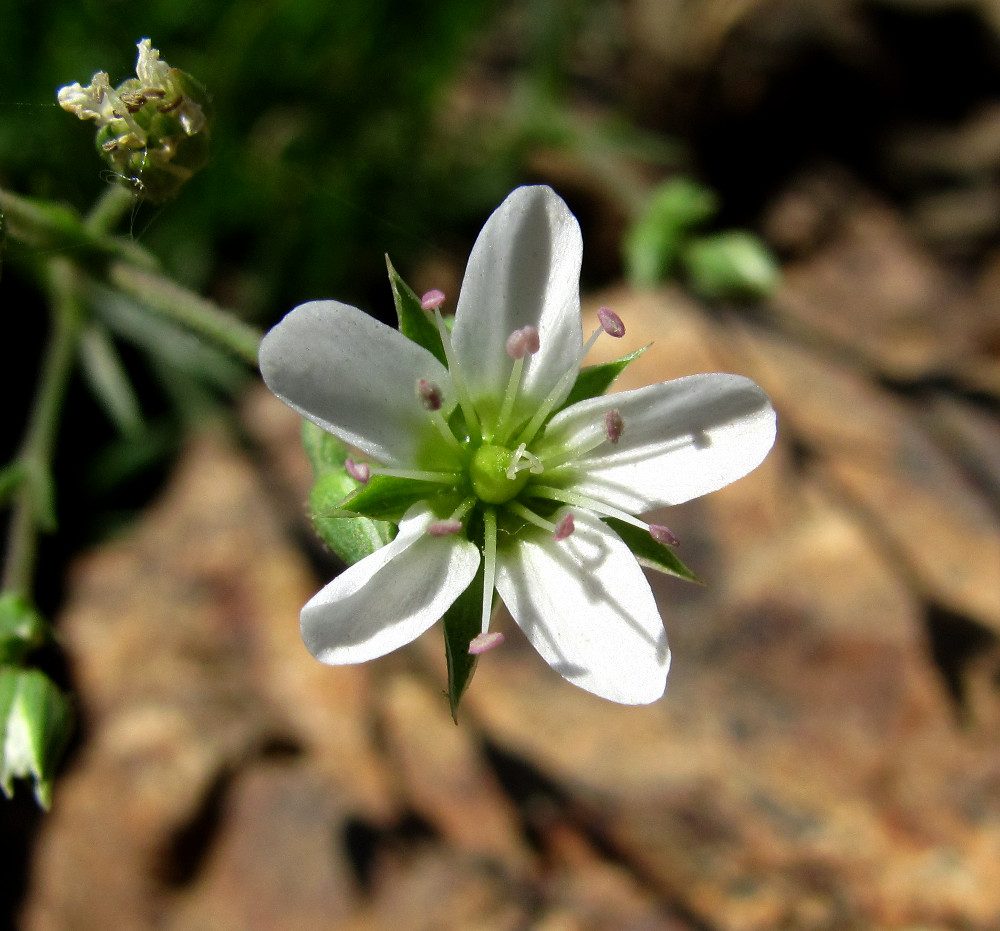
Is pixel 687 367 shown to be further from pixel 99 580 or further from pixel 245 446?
pixel 99 580

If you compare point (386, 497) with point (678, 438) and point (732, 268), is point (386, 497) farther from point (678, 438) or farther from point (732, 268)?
point (732, 268)

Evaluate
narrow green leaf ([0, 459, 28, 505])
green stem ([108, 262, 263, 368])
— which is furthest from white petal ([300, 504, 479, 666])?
narrow green leaf ([0, 459, 28, 505])

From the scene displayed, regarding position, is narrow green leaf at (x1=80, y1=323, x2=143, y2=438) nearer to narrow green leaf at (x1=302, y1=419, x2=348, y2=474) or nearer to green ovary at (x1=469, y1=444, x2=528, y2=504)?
narrow green leaf at (x1=302, y1=419, x2=348, y2=474)

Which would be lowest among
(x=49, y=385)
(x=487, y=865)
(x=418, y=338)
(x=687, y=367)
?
(x=487, y=865)

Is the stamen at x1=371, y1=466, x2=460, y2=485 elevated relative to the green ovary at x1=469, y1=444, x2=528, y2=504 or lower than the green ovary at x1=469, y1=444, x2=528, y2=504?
elevated

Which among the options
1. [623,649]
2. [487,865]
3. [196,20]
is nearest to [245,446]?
[196,20]

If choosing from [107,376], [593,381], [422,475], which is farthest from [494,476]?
[107,376]
